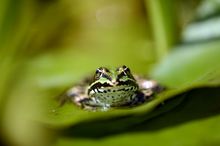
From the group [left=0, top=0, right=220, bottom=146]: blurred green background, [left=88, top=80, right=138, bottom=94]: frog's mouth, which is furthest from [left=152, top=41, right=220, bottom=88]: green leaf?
[left=88, top=80, right=138, bottom=94]: frog's mouth

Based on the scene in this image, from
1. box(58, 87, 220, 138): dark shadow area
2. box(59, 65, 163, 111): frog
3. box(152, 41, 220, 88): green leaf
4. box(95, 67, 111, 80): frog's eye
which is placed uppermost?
box(152, 41, 220, 88): green leaf

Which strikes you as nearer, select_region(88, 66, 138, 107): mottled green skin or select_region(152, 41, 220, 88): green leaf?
select_region(88, 66, 138, 107): mottled green skin

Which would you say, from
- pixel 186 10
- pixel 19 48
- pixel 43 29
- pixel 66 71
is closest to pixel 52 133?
pixel 66 71

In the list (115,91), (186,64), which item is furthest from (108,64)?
(115,91)

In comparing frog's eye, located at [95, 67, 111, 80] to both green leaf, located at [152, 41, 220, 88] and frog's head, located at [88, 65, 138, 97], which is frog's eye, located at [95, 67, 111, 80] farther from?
green leaf, located at [152, 41, 220, 88]

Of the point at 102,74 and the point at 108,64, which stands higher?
the point at 108,64

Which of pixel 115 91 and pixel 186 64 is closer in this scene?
pixel 115 91

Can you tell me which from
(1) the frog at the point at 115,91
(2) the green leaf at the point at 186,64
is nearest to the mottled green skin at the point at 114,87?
(1) the frog at the point at 115,91

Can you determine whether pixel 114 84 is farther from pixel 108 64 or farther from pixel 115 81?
pixel 108 64

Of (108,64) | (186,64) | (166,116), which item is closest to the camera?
(166,116)
